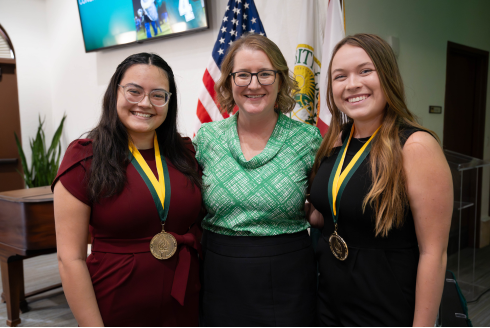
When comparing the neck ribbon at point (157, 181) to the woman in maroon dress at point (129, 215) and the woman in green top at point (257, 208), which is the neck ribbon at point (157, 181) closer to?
the woman in maroon dress at point (129, 215)

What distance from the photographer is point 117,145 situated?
57.9 inches

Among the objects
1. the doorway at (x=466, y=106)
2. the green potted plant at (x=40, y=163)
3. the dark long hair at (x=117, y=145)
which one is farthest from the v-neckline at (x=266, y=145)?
the green potted plant at (x=40, y=163)

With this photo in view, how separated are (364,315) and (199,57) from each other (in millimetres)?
2974

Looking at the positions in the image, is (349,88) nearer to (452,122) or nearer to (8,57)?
(452,122)

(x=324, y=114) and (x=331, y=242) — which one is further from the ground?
(x=324, y=114)

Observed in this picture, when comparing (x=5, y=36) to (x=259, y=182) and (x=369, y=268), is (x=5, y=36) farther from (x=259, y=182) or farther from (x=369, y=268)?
(x=369, y=268)

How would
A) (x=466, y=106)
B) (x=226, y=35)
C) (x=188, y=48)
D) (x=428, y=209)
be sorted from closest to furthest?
(x=428, y=209) → (x=226, y=35) → (x=188, y=48) → (x=466, y=106)

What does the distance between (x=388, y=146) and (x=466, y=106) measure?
4213mm

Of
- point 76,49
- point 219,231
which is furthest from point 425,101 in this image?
point 76,49

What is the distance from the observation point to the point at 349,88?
1383 millimetres

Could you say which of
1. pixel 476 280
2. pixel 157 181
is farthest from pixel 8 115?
pixel 476 280

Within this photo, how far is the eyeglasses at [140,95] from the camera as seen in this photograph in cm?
146

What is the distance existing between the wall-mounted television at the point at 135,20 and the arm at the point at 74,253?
99.1 inches

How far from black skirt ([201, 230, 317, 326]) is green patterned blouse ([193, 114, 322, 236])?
6 cm
